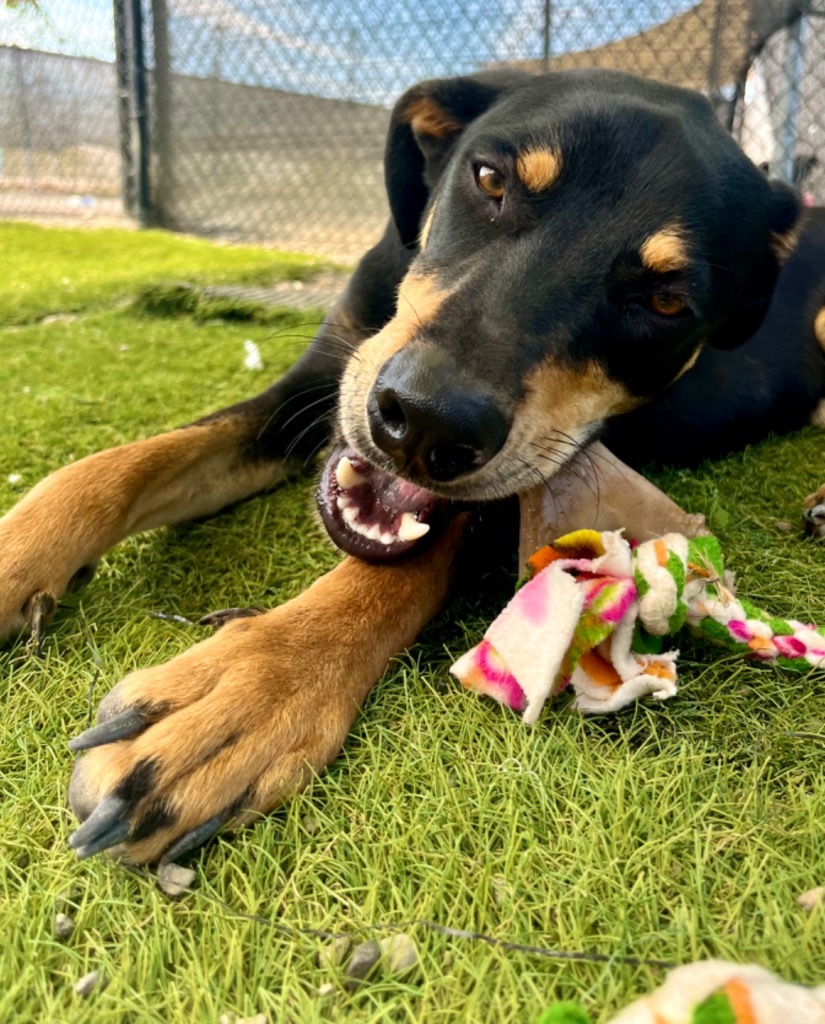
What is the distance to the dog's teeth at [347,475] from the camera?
1745mm

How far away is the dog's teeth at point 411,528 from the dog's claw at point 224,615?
1.10 ft

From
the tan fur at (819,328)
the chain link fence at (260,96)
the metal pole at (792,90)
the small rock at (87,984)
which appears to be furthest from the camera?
the chain link fence at (260,96)

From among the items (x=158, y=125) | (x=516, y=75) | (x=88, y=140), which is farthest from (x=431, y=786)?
(x=88, y=140)

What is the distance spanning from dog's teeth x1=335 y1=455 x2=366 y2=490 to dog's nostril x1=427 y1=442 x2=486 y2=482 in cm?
31

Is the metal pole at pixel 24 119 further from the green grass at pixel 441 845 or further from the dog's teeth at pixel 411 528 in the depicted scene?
the dog's teeth at pixel 411 528


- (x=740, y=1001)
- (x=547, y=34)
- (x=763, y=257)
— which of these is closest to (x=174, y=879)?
(x=740, y=1001)

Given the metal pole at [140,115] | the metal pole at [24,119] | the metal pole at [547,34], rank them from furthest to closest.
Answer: the metal pole at [24,119], the metal pole at [140,115], the metal pole at [547,34]

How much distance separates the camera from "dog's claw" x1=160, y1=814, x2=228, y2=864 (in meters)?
1.20

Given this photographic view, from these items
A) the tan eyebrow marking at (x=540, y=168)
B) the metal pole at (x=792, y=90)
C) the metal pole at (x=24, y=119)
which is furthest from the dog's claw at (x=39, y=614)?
the metal pole at (x=24, y=119)

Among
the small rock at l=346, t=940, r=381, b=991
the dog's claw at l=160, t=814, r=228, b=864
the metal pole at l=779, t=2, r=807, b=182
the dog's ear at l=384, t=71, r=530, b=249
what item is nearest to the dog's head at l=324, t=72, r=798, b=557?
the dog's ear at l=384, t=71, r=530, b=249

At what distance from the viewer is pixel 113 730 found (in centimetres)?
130

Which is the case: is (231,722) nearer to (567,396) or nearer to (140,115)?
(567,396)

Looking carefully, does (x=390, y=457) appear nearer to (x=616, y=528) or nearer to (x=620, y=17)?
(x=616, y=528)

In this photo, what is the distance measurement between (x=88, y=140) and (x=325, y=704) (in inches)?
420
